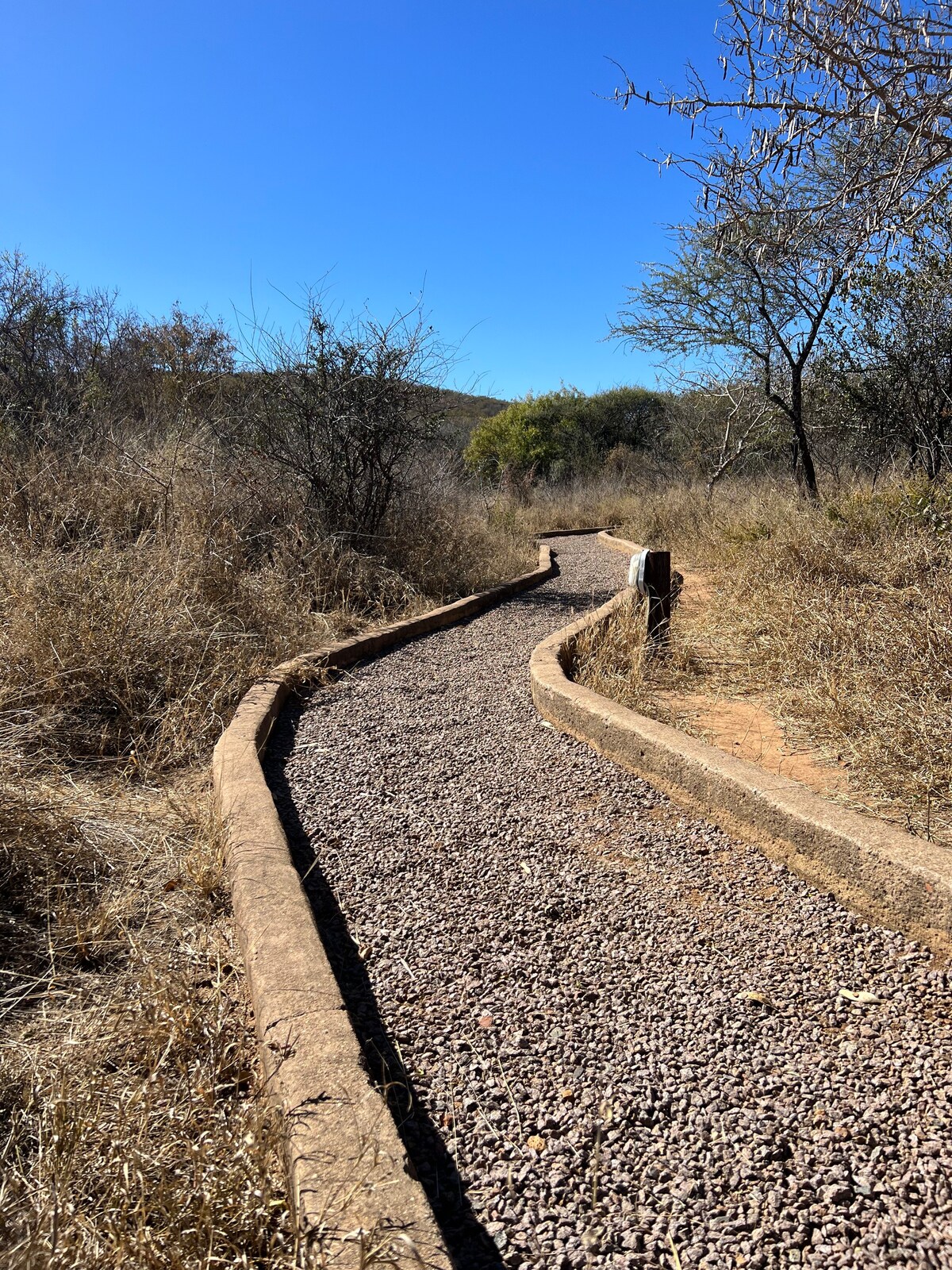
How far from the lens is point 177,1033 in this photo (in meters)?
1.56

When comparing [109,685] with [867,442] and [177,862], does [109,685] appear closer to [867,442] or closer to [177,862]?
[177,862]

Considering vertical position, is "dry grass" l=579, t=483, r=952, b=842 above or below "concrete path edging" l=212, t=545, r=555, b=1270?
above

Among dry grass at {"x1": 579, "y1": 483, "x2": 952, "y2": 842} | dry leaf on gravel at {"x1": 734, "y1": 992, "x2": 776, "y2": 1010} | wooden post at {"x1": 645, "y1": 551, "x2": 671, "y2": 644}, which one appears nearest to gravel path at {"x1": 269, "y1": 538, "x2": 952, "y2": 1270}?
dry leaf on gravel at {"x1": 734, "y1": 992, "x2": 776, "y2": 1010}

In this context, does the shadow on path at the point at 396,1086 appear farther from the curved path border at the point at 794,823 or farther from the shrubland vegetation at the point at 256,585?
the curved path border at the point at 794,823

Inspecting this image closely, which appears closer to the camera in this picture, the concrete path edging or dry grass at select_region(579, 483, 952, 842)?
the concrete path edging

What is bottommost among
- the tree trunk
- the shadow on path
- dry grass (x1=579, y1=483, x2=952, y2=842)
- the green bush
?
the shadow on path

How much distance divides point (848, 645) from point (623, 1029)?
2.50 m

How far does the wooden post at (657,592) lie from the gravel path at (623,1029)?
1.88m

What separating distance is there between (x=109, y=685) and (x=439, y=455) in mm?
6530

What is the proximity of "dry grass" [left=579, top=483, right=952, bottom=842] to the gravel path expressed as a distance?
725mm

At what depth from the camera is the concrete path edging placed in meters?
1.09

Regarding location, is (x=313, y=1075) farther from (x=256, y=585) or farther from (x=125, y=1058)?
(x=256, y=585)


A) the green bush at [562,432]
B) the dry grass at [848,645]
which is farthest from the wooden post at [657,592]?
the green bush at [562,432]

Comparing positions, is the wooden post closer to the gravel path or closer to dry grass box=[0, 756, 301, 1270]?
the gravel path
